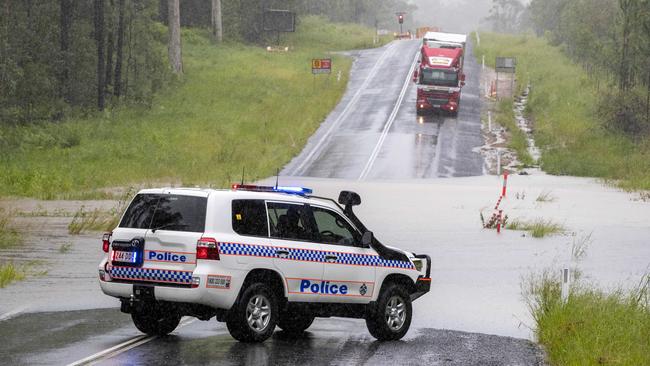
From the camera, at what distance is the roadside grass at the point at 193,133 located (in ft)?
125

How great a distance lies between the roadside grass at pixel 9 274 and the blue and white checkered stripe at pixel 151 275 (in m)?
5.85

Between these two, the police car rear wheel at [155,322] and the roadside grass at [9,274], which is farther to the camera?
the roadside grass at [9,274]

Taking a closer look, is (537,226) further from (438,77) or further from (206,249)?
(438,77)

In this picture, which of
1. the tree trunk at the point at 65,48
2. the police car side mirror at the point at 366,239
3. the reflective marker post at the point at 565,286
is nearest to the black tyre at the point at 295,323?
the police car side mirror at the point at 366,239

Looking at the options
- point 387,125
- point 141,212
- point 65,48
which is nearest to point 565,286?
point 141,212

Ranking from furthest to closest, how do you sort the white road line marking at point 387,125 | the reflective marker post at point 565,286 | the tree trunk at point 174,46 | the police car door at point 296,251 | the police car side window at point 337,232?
the tree trunk at point 174,46 → the white road line marking at point 387,125 → the reflective marker post at point 565,286 → the police car side window at point 337,232 → the police car door at point 296,251

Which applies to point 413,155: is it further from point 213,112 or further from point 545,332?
point 545,332

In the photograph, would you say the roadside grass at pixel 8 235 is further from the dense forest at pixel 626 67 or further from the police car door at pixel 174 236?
the dense forest at pixel 626 67

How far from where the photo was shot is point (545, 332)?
13.4 metres

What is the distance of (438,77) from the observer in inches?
2227

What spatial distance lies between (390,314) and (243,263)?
8.09 ft

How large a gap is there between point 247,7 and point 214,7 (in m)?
6.87

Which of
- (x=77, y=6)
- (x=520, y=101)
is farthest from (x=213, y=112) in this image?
(x=520, y=101)

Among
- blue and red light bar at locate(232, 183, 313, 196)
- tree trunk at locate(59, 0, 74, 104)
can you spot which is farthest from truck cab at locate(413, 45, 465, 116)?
blue and red light bar at locate(232, 183, 313, 196)
